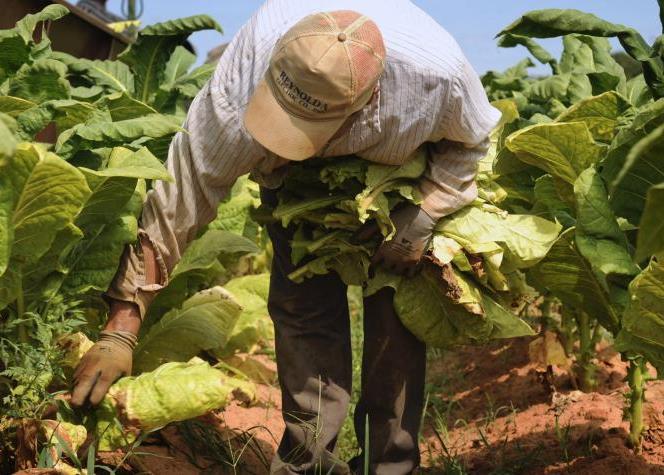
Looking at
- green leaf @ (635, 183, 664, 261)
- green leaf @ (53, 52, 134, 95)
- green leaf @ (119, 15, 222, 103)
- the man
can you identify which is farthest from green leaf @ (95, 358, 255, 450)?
green leaf @ (53, 52, 134, 95)

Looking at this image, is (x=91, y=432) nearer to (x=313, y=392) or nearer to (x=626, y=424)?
(x=313, y=392)

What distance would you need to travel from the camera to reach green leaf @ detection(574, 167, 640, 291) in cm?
301

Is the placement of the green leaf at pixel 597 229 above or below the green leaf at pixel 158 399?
above

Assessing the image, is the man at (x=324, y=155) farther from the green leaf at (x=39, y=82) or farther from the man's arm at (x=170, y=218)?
the green leaf at (x=39, y=82)

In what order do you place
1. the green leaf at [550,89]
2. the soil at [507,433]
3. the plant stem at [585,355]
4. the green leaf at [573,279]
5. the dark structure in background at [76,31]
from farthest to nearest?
the dark structure in background at [76,31], the green leaf at [550,89], the plant stem at [585,355], the soil at [507,433], the green leaf at [573,279]

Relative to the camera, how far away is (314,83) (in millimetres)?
2727

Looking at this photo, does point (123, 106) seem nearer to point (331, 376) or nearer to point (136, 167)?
point (136, 167)

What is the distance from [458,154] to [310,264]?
577mm

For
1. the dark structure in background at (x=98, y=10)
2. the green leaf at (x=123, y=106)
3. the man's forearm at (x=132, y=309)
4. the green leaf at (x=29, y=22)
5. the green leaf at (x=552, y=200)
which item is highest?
the green leaf at (x=29, y=22)

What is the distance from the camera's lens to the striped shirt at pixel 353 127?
2.91 metres

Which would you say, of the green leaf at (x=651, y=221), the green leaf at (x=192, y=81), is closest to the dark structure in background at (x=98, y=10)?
the green leaf at (x=192, y=81)

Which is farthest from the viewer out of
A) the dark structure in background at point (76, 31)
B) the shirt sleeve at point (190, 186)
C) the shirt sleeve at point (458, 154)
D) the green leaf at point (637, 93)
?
the dark structure in background at point (76, 31)

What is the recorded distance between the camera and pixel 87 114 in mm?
3336

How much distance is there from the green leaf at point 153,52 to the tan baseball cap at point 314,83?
6.09ft
